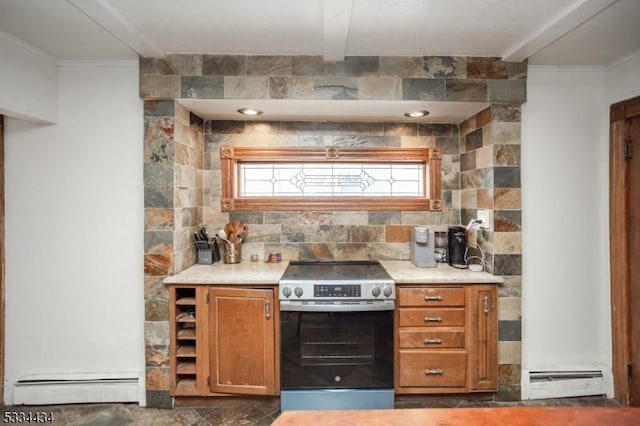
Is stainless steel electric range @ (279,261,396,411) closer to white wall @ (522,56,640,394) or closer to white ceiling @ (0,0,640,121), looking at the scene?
white wall @ (522,56,640,394)

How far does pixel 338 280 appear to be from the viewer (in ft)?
7.44

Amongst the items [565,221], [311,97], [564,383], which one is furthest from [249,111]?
[564,383]

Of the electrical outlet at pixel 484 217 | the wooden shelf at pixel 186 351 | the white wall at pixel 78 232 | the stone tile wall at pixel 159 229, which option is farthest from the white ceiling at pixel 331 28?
the wooden shelf at pixel 186 351

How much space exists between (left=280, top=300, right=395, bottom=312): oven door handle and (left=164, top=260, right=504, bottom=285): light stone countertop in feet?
0.55

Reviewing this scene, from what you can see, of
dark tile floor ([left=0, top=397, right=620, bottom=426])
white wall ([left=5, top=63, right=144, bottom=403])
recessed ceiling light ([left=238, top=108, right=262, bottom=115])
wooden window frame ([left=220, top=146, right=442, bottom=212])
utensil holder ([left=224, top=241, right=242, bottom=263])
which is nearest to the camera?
dark tile floor ([left=0, top=397, right=620, bottom=426])

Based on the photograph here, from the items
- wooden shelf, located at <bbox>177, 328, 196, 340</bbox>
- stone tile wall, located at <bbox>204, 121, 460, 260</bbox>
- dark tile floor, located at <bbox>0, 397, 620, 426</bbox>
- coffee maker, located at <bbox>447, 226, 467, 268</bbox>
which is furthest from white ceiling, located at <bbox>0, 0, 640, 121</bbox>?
dark tile floor, located at <bbox>0, 397, 620, 426</bbox>

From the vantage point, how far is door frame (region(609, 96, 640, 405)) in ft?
7.72

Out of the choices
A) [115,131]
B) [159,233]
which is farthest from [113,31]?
[159,233]

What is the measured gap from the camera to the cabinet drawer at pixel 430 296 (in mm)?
2311

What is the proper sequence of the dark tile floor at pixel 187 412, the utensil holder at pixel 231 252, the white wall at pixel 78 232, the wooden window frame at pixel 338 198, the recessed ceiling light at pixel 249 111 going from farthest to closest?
the wooden window frame at pixel 338 198
the utensil holder at pixel 231 252
the recessed ceiling light at pixel 249 111
the white wall at pixel 78 232
the dark tile floor at pixel 187 412

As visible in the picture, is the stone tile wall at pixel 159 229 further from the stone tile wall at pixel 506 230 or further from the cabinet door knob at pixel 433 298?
the stone tile wall at pixel 506 230

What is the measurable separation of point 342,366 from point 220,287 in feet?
3.27

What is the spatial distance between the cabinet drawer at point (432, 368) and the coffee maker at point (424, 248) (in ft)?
2.17

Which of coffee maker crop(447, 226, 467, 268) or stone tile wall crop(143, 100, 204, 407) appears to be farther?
coffee maker crop(447, 226, 467, 268)
